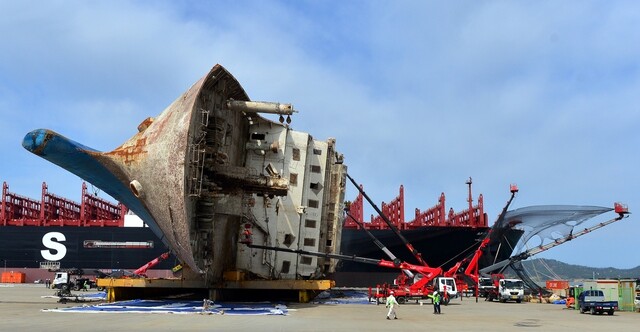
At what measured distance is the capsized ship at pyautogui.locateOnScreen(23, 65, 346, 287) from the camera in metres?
25.2

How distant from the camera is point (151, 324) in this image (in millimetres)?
18812

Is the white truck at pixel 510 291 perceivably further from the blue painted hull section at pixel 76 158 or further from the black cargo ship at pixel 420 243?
the blue painted hull section at pixel 76 158

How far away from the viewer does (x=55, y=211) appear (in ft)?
245

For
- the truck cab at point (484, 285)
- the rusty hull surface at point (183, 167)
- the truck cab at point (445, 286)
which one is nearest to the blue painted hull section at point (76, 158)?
the rusty hull surface at point (183, 167)

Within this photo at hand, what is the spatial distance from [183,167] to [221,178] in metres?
3.66

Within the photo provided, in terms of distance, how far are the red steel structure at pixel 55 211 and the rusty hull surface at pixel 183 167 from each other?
3890 cm

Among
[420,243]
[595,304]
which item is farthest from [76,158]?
[420,243]

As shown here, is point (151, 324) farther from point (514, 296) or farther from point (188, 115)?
point (514, 296)

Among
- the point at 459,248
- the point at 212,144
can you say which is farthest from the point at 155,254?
the point at 212,144

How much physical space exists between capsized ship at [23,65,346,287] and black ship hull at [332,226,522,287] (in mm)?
23750

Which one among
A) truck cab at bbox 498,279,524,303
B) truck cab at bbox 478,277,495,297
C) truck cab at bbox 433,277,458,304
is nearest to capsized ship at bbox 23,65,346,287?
truck cab at bbox 433,277,458,304

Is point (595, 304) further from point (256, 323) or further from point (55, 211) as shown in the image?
point (55, 211)

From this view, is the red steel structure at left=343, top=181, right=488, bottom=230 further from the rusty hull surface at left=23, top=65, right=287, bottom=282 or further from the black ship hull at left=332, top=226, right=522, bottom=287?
the rusty hull surface at left=23, top=65, right=287, bottom=282

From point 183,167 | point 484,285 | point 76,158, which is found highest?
point 76,158
